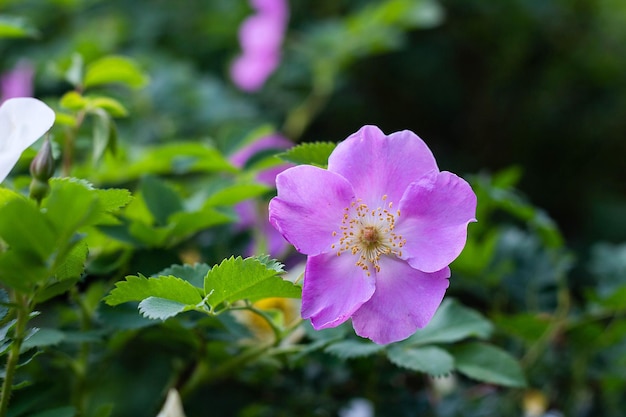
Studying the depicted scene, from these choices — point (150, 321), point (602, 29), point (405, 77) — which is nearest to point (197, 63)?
point (405, 77)

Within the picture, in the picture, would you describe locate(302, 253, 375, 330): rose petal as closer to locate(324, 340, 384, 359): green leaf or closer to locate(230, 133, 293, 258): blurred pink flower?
locate(324, 340, 384, 359): green leaf

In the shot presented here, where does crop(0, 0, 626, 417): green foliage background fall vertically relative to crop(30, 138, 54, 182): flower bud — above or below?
below

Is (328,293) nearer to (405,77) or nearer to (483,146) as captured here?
(405,77)

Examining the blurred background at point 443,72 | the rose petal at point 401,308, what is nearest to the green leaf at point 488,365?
the rose petal at point 401,308

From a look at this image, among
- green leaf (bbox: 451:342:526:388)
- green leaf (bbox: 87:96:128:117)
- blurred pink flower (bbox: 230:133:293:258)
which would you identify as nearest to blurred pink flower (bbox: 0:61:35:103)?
blurred pink flower (bbox: 230:133:293:258)

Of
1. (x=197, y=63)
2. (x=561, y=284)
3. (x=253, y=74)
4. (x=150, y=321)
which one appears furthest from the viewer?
(x=197, y=63)

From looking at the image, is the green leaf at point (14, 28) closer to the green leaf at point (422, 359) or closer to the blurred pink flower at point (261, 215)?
the blurred pink flower at point (261, 215)

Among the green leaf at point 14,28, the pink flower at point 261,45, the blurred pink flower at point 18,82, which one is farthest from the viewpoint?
the pink flower at point 261,45
